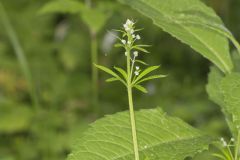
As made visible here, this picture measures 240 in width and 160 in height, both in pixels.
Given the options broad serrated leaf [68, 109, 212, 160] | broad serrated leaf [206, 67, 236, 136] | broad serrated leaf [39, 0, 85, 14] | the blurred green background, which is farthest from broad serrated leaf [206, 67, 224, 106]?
the blurred green background

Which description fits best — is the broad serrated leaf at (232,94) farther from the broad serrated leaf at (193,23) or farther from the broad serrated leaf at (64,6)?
the broad serrated leaf at (64,6)

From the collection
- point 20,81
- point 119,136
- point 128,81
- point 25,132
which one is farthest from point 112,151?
point 20,81

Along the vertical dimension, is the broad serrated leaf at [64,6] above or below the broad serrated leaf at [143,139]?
above

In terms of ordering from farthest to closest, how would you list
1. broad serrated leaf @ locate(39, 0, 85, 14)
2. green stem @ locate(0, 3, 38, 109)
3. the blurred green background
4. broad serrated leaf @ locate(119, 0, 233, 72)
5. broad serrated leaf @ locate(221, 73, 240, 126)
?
the blurred green background < green stem @ locate(0, 3, 38, 109) < broad serrated leaf @ locate(39, 0, 85, 14) < broad serrated leaf @ locate(119, 0, 233, 72) < broad serrated leaf @ locate(221, 73, 240, 126)

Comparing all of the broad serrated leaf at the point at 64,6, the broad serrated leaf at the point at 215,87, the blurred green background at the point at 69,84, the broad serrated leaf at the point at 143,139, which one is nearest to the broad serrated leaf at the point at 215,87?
the broad serrated leaf at the point at 215,87

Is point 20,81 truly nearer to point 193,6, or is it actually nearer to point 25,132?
point 25,132

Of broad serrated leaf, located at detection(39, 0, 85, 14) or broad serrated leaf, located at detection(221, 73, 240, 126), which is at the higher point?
broad serrated leaf, located at detection(39, 0, 85, 14)

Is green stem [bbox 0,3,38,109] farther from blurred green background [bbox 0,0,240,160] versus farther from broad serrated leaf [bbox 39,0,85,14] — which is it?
broad serrated leaf [bbox 39,0,85,14]
